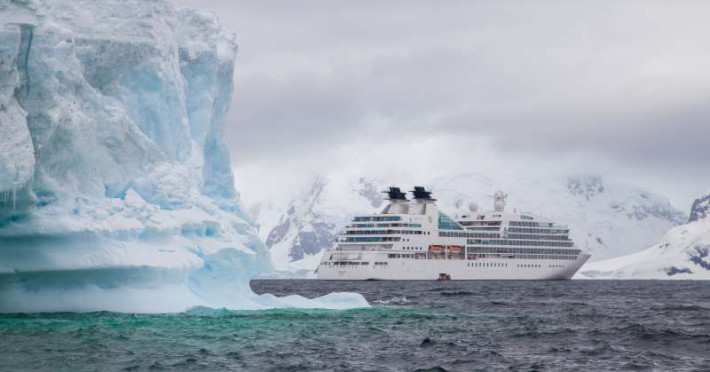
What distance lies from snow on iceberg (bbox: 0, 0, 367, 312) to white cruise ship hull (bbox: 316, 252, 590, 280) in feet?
235

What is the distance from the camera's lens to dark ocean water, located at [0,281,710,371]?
2347cm

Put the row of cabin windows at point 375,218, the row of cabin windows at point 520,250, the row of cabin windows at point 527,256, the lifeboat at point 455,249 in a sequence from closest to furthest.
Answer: the lifeboat at point 455,249 < the row of cabin windows at point 527,256 < the row of cabin windows at point 520,250 < the row of cabin windows at point 375,218

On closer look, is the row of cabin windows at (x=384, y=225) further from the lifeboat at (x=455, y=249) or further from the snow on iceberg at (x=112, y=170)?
the snow on iceberg at (x=112, y=170)

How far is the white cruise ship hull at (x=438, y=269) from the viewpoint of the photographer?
113312mm

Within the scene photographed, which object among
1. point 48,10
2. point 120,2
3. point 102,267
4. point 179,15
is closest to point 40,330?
point 102,267

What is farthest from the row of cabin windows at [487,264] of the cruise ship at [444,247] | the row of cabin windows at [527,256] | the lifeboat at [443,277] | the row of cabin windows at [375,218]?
the row of cabin windows at [375,218]

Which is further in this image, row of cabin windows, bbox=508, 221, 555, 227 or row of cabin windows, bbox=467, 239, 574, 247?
row of cabin windows, bbox=508, 221, 555, 227

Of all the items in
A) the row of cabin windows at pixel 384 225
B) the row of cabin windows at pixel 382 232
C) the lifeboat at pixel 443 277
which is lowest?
the lifeboat at pixel 443 277

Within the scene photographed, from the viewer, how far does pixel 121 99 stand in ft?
121

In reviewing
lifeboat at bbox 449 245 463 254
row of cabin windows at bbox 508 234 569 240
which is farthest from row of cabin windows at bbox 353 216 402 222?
row of cabin windows at bbox 508 234 569 240

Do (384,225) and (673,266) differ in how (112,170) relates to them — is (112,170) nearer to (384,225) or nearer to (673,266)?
(384,225)

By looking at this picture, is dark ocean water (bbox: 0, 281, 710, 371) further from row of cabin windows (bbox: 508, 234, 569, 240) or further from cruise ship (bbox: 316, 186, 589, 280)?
row of cabin windows (bbox: 508, 234, 569, 240)

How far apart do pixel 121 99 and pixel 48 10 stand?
4801 mm

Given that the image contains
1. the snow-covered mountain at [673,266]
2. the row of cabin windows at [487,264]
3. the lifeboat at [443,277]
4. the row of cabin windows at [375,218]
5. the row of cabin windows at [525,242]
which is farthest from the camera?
the snow-covered mountain at [673,266]
